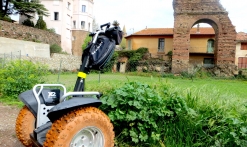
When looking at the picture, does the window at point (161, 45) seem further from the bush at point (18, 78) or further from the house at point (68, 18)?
the bush at point (18, 78)

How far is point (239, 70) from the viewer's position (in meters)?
23.9

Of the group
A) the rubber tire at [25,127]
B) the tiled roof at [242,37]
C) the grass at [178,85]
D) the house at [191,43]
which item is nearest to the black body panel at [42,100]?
the rubber tire at [25,127]

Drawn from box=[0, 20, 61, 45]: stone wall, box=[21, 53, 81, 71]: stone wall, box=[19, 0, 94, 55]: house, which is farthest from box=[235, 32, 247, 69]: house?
box=[19, 0, 94, 55]: house

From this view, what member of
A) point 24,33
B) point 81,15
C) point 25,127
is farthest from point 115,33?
point 81,15

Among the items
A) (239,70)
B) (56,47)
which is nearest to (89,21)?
(56,47)

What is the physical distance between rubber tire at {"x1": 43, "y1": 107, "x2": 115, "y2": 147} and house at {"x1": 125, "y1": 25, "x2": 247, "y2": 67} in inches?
1116

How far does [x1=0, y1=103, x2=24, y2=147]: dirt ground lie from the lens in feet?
10.2

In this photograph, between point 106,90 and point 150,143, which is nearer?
point 150,143

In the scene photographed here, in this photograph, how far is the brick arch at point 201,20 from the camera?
77.0 feet

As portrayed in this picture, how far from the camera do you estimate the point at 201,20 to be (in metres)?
24.7

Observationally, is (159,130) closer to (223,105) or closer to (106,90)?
(223,105)

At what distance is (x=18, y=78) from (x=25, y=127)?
14.0ft

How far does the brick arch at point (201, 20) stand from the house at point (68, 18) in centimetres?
2182

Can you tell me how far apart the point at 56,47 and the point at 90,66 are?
Answer: 29.0 metres
